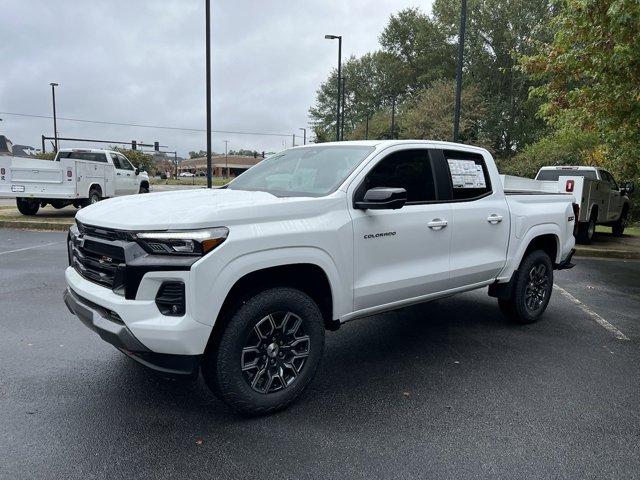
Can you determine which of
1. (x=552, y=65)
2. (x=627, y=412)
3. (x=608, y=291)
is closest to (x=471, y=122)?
(x=552, y=65)

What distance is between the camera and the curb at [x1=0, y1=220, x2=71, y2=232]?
1303 centimetres

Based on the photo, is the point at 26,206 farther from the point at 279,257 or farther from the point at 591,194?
the point at 591,194

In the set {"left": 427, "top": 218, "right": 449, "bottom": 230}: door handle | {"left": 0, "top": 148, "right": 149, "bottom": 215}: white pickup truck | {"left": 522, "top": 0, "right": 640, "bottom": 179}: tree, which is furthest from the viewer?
{"left": 0, "top": 148, "right": 149, "bottom": 215}: white pickup truck

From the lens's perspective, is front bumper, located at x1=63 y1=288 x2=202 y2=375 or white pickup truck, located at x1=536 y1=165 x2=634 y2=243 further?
white pickup truck, located at x1=536 y1=165 x2=634 y2=243

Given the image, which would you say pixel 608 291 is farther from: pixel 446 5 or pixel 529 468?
pixel 446 5

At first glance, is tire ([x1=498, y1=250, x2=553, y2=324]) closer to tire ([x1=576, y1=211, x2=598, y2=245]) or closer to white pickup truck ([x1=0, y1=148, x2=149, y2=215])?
tire ([x1=576, y1=211, x2=598, y2=245])

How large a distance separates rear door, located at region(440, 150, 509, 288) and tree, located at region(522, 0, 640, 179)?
130 inches

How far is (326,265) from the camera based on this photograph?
141 inches

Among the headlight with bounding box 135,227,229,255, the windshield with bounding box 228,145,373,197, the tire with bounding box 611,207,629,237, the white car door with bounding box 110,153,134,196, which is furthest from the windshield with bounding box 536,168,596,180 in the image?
the white car door with bounding box 110,153,134,196

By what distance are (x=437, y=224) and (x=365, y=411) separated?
1.68 meters

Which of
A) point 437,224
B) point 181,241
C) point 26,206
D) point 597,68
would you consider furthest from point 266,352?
point 26,206

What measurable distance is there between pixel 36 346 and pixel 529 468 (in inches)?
162

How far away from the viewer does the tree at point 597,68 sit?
298 inches

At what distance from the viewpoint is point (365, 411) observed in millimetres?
3525
